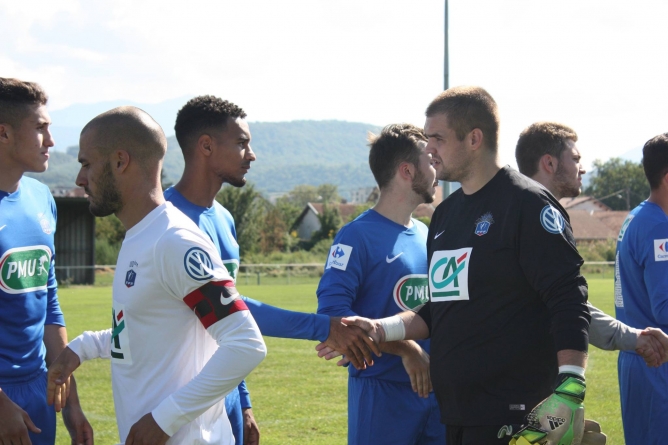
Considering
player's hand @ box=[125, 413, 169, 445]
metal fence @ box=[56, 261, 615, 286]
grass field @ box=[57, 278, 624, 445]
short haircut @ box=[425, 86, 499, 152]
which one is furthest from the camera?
metal fence @ box=[56, 261, 615, 286]

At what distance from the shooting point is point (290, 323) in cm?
404

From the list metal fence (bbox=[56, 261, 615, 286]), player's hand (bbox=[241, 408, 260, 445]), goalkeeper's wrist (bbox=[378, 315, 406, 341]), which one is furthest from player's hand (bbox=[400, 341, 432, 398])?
metal fence (bbox=[56, 261, 615, 286])

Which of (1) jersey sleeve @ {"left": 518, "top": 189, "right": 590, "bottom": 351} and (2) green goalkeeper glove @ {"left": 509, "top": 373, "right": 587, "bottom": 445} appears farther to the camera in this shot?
(1) jersey sleeve @ {"left": 518, "top": 189, "right": 590, "bottom": 351}

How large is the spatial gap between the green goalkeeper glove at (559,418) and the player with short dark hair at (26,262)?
2.40m

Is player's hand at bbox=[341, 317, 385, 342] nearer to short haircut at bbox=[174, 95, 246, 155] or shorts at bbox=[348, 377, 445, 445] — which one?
shorts at bbox=[348, 377, 445, 445]

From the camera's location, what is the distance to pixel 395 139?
5.00 metres

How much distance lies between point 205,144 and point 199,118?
19 centimetres

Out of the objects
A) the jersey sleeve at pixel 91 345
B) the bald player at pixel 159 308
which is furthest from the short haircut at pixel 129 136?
the jersey sleeve at pixel 91 345

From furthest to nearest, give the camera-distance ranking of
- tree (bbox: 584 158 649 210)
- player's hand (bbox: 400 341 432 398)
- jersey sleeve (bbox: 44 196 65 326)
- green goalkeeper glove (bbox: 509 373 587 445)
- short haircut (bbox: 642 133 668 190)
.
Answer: tree (bbox: 584 158 649 210), short haircut (bbox: 642 133 668 190), jersey sleeve (bbox: 44 196 65 326), player's hand (bbox: 400 341 432 398), green goalkeeper glove (bbox: 509 373 587 445)

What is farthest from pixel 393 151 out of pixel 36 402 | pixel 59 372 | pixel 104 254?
pixel 104 254

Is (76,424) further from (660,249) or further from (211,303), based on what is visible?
(660,249)

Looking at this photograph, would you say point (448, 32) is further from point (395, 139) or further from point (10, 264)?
point (10, 264)

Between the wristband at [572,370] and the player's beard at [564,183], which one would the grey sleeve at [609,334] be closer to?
the player's beard at [564,183]

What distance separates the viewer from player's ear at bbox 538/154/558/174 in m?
5.07
